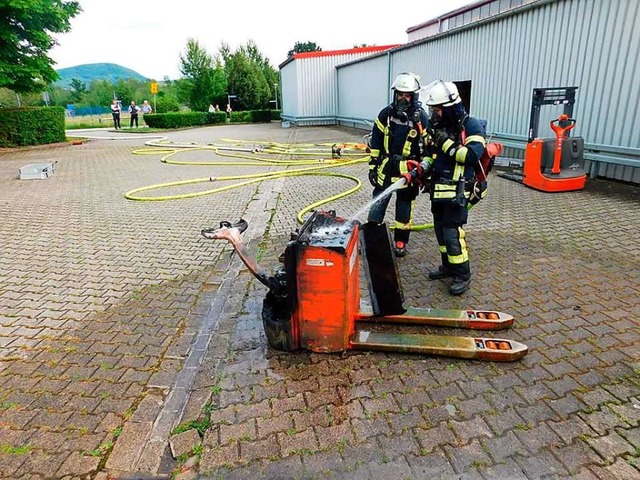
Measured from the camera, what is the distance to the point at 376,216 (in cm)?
545

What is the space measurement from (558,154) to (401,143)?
4.42 metres

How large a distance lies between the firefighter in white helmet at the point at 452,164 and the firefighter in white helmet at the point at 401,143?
0.38m

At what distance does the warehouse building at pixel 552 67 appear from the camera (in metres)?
7.51

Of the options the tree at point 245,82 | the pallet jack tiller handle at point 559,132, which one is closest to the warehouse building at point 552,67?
the pallet jack tiller handle at point 559,132

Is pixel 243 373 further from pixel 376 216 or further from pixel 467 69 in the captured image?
pixel 467 69

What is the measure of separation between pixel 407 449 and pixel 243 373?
4.23 feet

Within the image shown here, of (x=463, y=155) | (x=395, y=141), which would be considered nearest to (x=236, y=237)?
(x=463, y=155)

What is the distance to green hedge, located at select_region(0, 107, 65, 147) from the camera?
1800cm

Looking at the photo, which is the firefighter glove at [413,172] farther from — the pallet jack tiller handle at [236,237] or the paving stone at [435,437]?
the paving stone at [435,437]

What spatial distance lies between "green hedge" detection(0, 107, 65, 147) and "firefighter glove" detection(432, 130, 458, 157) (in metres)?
20.3

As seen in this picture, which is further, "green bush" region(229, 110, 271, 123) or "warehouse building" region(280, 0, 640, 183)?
"green bush" region(229, 110, 271, 123)

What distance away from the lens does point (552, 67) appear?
29.6 ft

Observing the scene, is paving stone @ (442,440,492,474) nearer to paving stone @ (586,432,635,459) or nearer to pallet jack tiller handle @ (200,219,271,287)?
paving stone @ (586,432,635,459)

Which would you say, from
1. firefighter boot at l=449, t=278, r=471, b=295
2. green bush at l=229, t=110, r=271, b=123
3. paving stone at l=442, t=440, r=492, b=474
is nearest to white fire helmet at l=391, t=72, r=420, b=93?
firefighter boot at l=449, t=278, r=471, b=295
